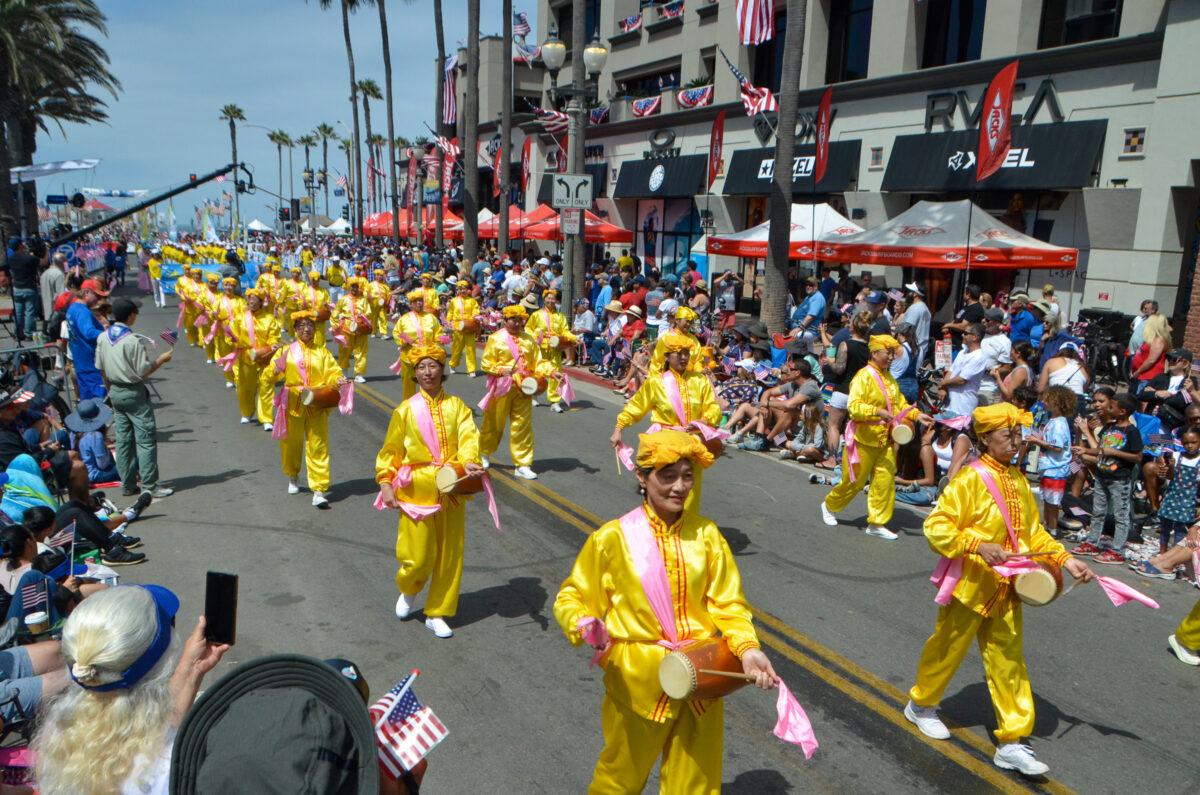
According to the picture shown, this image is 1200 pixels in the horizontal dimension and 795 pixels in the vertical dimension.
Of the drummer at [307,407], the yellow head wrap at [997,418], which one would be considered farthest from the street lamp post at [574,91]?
the yellow head wrap at [997,418]

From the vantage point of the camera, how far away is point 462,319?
16234 mm

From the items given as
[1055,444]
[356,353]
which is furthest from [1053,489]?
[356,353]

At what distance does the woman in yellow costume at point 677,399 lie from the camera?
24.3ft

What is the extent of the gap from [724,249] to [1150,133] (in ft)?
26.9

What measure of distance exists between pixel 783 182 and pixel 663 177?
14888 millimetres

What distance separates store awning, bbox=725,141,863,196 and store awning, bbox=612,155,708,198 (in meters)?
1.35

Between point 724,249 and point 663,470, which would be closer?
point 663,470

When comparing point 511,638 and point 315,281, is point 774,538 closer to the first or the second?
point 511,638

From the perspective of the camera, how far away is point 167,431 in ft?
40.1

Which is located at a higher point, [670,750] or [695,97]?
[695,97]

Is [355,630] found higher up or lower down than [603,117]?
lower down

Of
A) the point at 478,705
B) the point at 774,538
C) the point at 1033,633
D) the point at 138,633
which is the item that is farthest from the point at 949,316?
the point at 138,633

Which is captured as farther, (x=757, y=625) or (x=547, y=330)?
(x=547, y=330)

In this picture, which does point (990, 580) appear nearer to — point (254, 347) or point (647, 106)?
point (254, 347)
